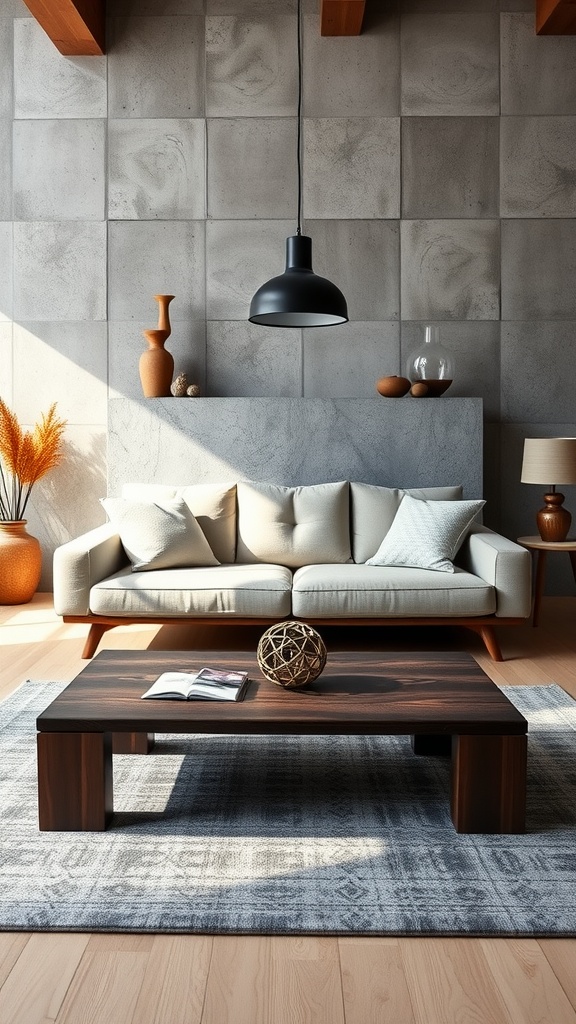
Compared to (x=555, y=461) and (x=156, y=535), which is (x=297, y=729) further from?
(x=555, y=461)

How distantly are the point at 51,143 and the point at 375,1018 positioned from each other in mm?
5656

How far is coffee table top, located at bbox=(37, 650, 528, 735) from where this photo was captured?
2.51 metres

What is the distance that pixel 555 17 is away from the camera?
5602 mm

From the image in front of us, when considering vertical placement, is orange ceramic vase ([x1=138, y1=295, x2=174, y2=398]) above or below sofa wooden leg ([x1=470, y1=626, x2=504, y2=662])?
above

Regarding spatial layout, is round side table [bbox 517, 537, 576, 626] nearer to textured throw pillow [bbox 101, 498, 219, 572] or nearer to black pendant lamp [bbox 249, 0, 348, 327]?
textured throw pillow [bbox 101, 498, 219, 572]

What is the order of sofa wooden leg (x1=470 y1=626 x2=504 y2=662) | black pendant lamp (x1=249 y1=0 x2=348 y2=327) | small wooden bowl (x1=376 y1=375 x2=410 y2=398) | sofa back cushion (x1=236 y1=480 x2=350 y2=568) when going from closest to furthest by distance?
black pendant lamp (x1=249 y1=0 x2=348 y2=327)
sofa wooden leg (x1=470 y1=626 x2=504 y2=662)
sofa back cushion (x1=236 y1=480 x2=350 y2=568)
small wooden bowl (x1=376 y1=375 x2=410 y2=398)

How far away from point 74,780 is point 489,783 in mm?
1149

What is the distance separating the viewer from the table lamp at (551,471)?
17.1ft

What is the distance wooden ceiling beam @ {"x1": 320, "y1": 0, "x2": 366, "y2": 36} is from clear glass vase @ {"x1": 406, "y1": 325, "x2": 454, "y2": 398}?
191 centimetres

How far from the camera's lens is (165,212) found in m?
5.96

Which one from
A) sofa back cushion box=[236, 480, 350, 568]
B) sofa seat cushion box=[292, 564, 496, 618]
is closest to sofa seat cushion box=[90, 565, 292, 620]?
sofa seat cushion box=[292, 564, 496, 618]

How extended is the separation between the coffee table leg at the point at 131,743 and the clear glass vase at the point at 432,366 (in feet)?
10.5

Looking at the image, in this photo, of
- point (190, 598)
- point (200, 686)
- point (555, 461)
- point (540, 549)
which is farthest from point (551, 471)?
point (200, 686)

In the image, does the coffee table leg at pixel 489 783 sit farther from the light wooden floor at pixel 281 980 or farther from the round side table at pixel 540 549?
the round side table at pixel 540 549
